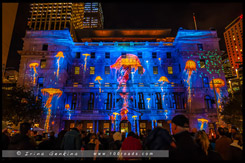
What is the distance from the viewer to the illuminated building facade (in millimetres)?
30906

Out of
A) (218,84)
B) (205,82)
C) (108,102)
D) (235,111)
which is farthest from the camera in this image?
(205,82)

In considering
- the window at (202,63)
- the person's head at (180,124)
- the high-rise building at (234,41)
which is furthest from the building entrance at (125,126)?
the high-rise building at (234,41)

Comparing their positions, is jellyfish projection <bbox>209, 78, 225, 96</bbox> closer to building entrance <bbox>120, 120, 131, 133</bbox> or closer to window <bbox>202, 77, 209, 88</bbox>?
window <bbox>202, 77, 209, 88</bbox>

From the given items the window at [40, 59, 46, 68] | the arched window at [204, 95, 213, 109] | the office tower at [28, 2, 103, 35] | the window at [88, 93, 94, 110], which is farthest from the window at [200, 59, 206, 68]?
the office tower at [28, 2, 103, 35]

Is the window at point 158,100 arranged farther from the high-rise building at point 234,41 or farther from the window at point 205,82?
the high-rise building at point 234,41

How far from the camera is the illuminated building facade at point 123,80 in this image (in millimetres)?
30906

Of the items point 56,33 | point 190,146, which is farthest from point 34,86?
point 190,146

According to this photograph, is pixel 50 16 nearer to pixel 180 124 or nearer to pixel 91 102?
pixel 91 102

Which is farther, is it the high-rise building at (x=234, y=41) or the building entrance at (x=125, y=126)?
the high-rise building at (x=234, y=41)

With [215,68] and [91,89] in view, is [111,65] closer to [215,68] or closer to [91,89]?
[91,89]

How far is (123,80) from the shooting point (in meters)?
35.5

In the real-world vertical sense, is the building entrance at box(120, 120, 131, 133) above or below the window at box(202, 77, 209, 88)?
below

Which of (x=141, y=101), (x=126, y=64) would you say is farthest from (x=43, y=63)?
(x=141, y=101)

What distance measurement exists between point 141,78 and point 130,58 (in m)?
5.21
